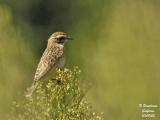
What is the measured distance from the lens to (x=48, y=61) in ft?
31.1

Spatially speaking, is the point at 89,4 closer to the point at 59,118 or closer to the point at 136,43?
the point at 136,43

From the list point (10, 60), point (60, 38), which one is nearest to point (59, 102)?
point (60, 38)

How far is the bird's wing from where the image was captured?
914cm

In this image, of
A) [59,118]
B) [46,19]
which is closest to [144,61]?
[59,118]

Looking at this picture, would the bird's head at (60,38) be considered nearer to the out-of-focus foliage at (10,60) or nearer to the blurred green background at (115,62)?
the blurred green background at (115,62)

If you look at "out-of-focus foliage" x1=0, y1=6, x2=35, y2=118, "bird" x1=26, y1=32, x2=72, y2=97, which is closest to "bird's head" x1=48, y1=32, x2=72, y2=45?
"bird" x1=26, y1=32, x2=72, y2=97

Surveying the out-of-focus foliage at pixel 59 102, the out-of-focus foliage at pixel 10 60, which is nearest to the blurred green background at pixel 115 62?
the out-of-focus foliage at pixel 10 60

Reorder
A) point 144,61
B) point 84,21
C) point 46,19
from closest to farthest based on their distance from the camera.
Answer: point 144,61 → point 84,21 → point 46,19

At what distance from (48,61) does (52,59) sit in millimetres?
68

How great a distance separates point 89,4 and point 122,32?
10.7m

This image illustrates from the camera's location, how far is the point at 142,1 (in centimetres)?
1541

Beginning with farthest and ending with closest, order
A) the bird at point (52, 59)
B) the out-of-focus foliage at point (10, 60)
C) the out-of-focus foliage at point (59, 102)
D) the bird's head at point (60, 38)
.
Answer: the out-of-focus foliage at point (10, 60)
the bird's head at point (60, 38)
the bird at point (52, 59)
the out-of-focus foliage at point (59, 102)

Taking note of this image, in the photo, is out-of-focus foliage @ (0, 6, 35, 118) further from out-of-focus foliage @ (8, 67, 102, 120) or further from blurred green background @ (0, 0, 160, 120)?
out-of-focus foliage @ (8, 67, 102, 120)

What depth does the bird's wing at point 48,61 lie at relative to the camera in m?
9.14
